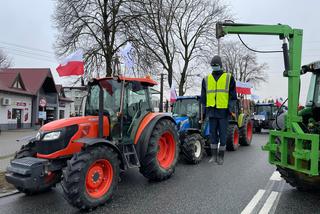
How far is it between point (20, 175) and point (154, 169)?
2629mm

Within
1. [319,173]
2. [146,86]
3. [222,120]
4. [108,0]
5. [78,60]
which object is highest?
[108,0]

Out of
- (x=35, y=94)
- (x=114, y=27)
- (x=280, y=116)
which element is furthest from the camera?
(x=35, y=94)

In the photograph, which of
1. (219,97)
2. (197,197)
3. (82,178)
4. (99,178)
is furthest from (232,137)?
(82,178)

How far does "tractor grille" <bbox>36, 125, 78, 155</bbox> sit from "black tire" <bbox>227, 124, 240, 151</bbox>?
7697 mm

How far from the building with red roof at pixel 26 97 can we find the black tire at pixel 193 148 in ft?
60.1

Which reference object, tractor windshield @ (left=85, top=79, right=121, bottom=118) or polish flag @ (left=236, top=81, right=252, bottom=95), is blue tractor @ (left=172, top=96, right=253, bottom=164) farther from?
tractor windshield @ (left=85, top=79, right=121, bottom=118)

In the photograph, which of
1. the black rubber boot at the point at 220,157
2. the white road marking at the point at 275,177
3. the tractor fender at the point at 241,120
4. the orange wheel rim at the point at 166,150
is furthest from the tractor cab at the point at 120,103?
the tractor fender at the point at 241,120

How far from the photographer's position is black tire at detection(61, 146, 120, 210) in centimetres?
489

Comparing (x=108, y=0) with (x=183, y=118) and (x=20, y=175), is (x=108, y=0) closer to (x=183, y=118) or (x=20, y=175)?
(x=183, y=118)

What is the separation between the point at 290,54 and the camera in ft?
17.1

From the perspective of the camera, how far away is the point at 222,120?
5469 millimetres

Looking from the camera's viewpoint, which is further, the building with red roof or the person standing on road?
the building with red roof

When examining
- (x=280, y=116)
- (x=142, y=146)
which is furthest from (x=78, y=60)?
(x=280, y=116)

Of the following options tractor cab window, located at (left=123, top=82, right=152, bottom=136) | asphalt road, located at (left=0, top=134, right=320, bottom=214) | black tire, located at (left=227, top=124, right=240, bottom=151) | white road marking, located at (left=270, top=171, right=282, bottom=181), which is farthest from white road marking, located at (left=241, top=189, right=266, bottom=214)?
black tire, located at (left=227, top=124, right=240, bottom=151)
